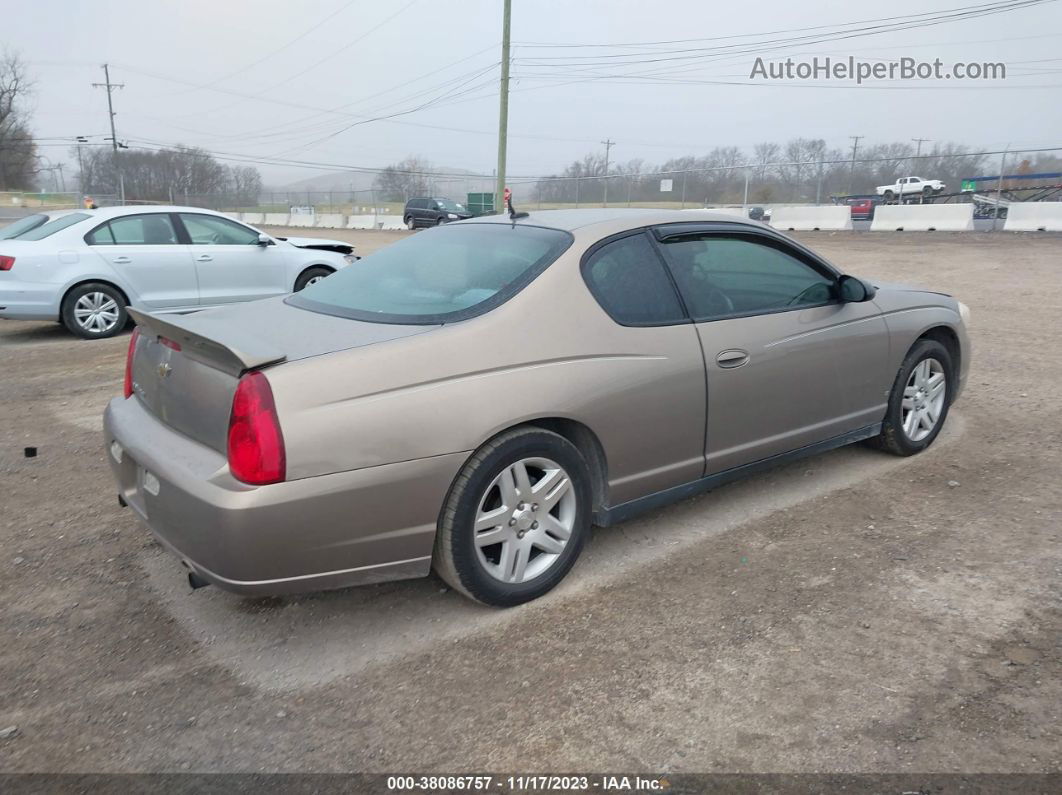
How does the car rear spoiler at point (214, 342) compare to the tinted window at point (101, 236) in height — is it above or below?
below

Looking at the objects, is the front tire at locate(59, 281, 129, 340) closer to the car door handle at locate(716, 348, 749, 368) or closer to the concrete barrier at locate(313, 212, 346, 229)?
the car door handle at locate(716, 348, 749, 368)

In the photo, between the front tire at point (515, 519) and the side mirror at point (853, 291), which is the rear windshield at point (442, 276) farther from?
the side mirror at point (853, 291)

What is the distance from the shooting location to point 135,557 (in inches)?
143

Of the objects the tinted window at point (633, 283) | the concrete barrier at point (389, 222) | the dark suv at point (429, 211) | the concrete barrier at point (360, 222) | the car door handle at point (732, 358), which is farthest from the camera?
the concrete barrier at point (360, 222)

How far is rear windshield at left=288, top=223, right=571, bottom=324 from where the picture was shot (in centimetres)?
324

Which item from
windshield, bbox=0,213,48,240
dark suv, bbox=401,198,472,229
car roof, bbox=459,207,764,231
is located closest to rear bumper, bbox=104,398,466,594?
car roof, bbox=459,207,764,231

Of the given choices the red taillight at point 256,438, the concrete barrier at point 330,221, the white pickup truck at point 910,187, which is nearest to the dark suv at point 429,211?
the concrete barrier at point 330,221

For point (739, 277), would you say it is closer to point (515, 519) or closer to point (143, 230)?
point (515, 519)

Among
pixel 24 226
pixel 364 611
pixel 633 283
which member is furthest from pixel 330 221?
pixel 364 611

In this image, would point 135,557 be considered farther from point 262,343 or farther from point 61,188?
point 61,188

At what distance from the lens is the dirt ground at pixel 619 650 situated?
2391 mm

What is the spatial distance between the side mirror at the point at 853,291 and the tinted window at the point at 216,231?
734 centimetres

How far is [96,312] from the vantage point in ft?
29.0

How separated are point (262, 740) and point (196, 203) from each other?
5883cm
